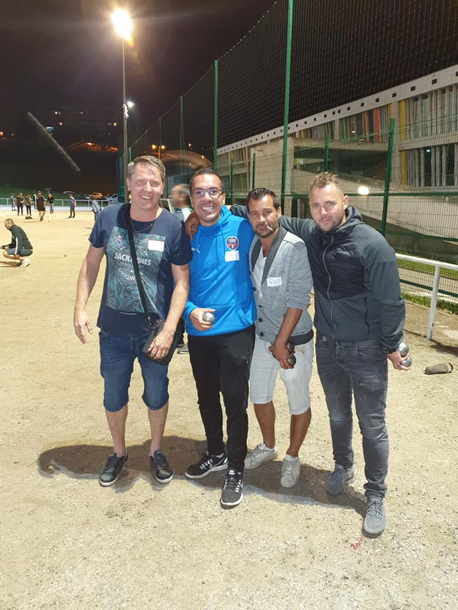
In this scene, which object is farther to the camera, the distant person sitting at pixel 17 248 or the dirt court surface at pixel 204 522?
the distant person sitting at pixel 17 248

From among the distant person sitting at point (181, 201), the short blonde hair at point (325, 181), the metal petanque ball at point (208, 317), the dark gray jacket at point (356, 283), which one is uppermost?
the distant person sitting at point (181, 201)

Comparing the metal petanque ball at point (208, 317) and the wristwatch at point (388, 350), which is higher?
the metal petanque ball at point (208, 317)

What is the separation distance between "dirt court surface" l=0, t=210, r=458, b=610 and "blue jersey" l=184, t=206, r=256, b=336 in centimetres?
119

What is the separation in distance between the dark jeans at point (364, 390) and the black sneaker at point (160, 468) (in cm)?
124

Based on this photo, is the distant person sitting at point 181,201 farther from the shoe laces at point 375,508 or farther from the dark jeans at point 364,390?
the shoe laces at point 375,508

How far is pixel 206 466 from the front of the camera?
3.09 meters

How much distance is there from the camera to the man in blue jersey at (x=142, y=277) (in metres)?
2.68

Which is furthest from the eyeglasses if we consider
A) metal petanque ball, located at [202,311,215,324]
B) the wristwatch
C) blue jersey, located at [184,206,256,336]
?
the wristwatch

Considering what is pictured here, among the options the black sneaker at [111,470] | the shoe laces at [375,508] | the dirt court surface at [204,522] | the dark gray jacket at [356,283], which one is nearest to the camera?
the dirt court surface at [204,522]

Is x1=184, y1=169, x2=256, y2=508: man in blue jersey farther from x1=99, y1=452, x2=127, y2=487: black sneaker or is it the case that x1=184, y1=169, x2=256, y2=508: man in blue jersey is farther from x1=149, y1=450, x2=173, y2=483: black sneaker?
x1=99, y1=452, x2=127, y2=487: black sneaker

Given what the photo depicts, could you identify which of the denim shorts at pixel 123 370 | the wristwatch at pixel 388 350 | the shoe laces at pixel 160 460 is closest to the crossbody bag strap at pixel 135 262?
the denim shorts at pixel 123 370

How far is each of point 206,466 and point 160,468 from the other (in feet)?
1.10

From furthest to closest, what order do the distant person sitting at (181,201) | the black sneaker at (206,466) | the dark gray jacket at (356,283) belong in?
the distant person sitting at (181,201) < the black sneaker at (206,466) < the dark gray jacket at (356,283)

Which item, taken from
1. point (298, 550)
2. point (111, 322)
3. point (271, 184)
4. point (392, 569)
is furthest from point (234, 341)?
point (271, 184)
